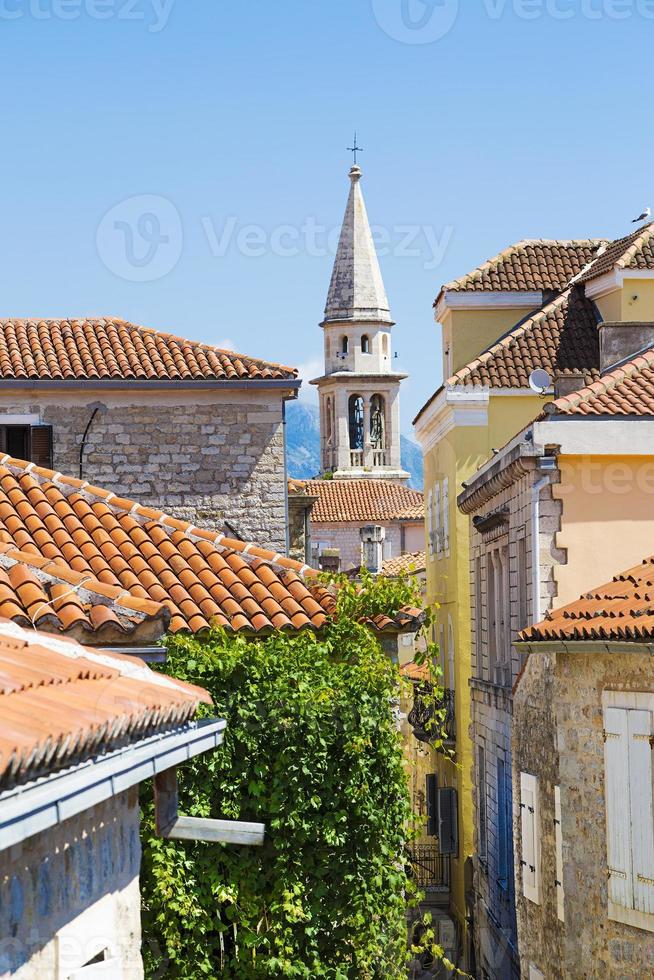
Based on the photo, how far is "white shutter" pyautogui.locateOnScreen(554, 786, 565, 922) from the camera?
14613mm

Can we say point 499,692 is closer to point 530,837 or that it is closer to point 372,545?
point 530,837

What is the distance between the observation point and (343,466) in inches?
3371

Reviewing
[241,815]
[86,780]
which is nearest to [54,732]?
[86,780]

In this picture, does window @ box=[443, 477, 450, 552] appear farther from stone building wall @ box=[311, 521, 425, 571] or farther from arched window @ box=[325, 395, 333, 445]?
arched window @ box=[325, 395, 333, 445]

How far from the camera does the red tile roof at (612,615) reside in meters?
13.0

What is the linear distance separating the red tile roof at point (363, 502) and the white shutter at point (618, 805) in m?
59.4

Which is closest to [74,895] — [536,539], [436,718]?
[536,539]

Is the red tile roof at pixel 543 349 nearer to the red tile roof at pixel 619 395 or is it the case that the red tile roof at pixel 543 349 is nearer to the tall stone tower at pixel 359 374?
the red tile roof at pixel 619 395

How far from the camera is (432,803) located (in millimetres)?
27344

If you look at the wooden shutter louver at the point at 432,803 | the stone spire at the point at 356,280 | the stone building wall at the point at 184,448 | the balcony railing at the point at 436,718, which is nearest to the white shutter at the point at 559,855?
the stone building wall at the point at 184,448

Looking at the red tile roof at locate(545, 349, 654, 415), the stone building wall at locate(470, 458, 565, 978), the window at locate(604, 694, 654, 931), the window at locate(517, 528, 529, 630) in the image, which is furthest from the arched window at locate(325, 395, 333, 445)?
the window at locate(604, 694, 654, 931)

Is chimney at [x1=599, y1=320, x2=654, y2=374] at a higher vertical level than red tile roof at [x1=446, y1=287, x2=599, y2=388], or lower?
lower

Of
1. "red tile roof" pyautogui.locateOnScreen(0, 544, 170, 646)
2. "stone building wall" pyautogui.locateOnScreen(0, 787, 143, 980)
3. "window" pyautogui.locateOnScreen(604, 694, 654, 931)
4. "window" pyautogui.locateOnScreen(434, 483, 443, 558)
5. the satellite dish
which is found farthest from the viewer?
"window" pyautogui.locateOnScreen(434, 483, 443, 558)

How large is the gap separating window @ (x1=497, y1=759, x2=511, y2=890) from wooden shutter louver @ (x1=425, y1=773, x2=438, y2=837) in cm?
455
